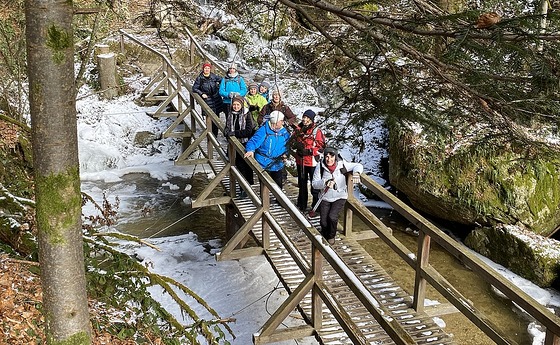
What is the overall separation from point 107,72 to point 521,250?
11.4 m

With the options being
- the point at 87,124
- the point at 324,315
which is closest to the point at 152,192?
the point at 87,124

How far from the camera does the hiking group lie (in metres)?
5.99

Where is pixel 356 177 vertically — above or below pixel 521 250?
above

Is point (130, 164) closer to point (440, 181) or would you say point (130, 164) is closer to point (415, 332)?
Answer: point (440, 181)

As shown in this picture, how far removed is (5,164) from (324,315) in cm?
382

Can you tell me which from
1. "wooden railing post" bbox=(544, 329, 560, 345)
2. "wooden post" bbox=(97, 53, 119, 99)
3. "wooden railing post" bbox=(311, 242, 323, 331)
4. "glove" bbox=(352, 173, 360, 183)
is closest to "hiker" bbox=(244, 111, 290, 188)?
"glove" bbox=(352, 173, 360, 183)

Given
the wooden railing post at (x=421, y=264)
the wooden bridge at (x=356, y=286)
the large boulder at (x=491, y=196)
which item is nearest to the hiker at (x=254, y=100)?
the wooden bridge at (x=356, y=286)

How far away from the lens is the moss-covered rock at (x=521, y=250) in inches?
368

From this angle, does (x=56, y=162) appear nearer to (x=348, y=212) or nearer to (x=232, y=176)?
(x=348, y=212)

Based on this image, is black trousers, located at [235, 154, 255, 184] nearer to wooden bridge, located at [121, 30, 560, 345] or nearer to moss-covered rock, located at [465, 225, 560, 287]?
wooden bridge, located at [121, 30, 560, 345]

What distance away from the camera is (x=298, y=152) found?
238 inches

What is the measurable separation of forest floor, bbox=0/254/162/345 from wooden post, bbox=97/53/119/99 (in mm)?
11239

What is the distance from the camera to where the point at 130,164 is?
44.7 ft

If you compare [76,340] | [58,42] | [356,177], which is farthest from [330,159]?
[58,42]
